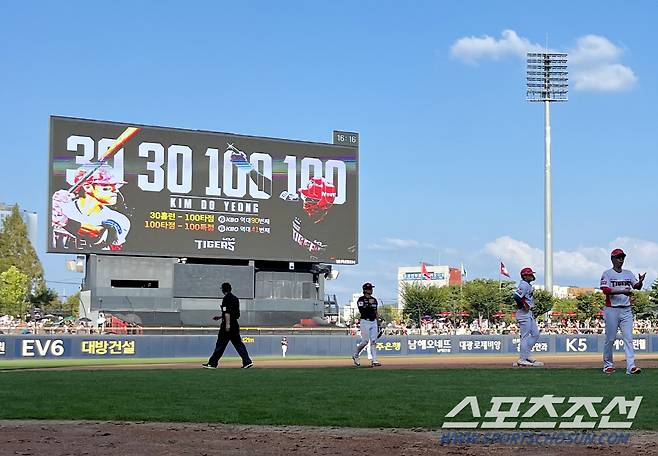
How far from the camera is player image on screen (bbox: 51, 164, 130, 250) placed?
141 ft

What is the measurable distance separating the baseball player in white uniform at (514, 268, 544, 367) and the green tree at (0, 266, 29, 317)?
56.2 metres

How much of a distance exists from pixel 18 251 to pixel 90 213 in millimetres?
43266

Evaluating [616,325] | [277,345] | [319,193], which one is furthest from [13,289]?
[616,325]


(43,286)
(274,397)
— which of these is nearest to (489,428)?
(274,397)

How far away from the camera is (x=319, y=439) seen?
305 inches

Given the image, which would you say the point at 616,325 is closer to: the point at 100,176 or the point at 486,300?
the point at 100,176

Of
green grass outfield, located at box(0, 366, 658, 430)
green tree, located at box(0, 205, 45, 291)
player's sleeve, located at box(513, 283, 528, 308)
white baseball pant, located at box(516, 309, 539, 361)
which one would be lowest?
green grass outfield, located at box(0, 366, 658, 430)

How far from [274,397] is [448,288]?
89848mm

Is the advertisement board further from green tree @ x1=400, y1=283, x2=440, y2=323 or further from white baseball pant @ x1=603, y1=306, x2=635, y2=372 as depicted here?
green tree @ x1=400, y1=283, x2=440, y2=323

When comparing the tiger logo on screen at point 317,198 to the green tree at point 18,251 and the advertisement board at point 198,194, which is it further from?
the green tree at point 18,251

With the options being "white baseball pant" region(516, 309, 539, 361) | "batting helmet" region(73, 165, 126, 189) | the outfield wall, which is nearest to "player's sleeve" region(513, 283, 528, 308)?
"white baseball pant" region(516, 309, 539, 361)

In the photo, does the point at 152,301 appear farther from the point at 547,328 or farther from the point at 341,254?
the point at 547,328

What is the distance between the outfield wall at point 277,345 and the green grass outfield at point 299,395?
23416 mm

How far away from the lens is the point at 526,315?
17.6 meters
